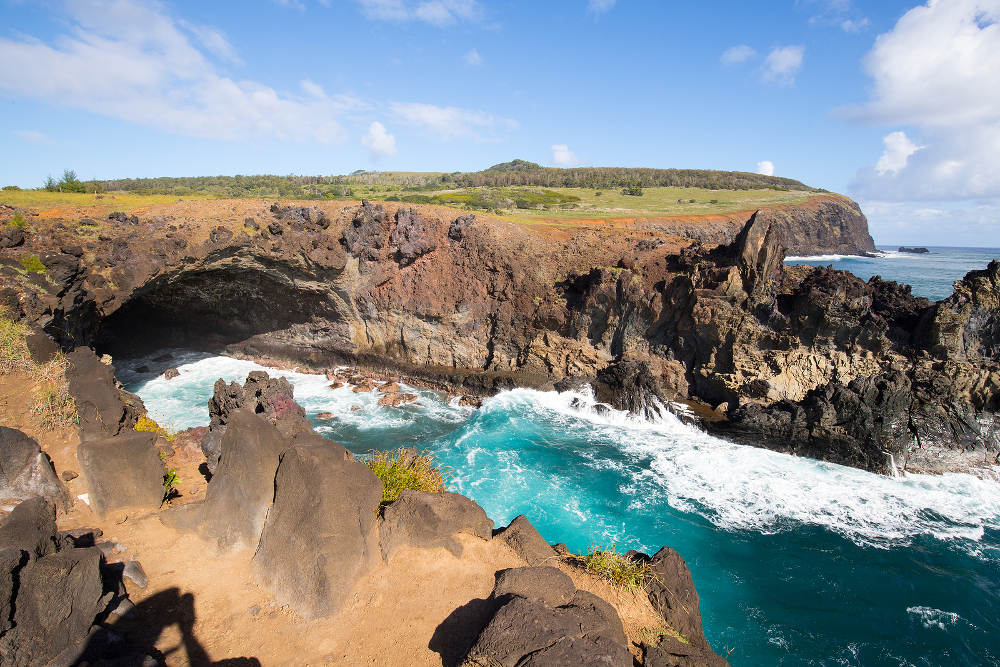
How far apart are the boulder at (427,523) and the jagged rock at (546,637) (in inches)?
77.9

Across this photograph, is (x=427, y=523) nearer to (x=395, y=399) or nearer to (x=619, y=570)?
(x=619, y=570)

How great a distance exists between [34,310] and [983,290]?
115 feet

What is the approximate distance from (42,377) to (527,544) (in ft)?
34.1

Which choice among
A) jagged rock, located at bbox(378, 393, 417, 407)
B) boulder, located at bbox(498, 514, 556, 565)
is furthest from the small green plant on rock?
→ jagged rock, located at bbox(378, 393, 417, 407)

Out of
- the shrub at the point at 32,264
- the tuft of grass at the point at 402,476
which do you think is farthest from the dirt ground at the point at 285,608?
the shrub at the point at 32,264

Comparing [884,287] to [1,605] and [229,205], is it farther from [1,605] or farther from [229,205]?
[229,205]

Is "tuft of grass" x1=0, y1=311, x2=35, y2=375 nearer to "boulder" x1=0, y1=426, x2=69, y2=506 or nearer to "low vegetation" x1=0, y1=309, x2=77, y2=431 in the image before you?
"low vegetation" x1=0, y1=309, x2=77, y2=431

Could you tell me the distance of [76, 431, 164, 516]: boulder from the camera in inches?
301

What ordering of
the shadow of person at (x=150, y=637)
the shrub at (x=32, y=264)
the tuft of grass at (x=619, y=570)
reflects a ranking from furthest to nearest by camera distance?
1. the shrub at (x=32, y=264)
2. the tuft of grass at (x=619, y=570)
3. the shadow of person at (x=150, y=637)

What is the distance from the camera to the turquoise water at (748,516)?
11.6 metres

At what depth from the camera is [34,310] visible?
51.3 ft

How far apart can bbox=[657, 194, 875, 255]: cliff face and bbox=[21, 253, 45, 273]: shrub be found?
37096 millimetres

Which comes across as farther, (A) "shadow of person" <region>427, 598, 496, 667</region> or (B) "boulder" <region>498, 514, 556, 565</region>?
(B) "boulder" <region>498, 514, 556, 565</region>

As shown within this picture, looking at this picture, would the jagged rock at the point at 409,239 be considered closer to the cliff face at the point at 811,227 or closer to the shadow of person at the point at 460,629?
the cliff face at the point at 811,227
